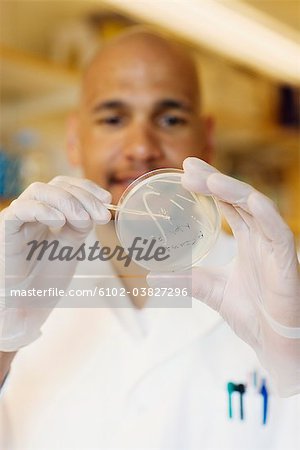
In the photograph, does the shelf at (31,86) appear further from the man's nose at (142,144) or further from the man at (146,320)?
the man's nose at (142,144)

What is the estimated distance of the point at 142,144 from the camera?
116cm

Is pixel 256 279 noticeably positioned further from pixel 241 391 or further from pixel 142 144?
pixel 142 144

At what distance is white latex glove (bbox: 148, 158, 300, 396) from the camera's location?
716 mm

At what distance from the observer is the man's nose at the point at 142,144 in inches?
45.2

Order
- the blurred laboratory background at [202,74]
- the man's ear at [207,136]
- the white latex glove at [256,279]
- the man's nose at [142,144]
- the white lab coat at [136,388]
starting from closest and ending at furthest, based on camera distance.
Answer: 1. the white latex glove at [256,279]
2. the white lab coat at [136,388]
3. the man's nose at [142,144]
4. the man's ear at [207,136]
5. the blurred laboratory background at [202,74]

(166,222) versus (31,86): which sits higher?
(31,86)

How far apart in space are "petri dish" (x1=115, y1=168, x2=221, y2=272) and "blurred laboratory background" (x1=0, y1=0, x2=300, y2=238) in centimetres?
80

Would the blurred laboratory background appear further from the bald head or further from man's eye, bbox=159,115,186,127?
man's eye, bbox=159,115,186,127

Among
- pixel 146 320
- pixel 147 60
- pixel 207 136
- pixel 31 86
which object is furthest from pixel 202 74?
pixel 146 320

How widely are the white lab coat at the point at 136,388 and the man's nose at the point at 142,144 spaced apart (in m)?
0.24

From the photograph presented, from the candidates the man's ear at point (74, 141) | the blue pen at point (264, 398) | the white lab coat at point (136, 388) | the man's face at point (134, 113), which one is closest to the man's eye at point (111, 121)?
the man's face at point (134, 113)

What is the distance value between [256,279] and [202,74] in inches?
63.5

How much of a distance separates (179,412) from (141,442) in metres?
0.07

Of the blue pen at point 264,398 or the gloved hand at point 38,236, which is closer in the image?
the gloved hand at point 38,236
